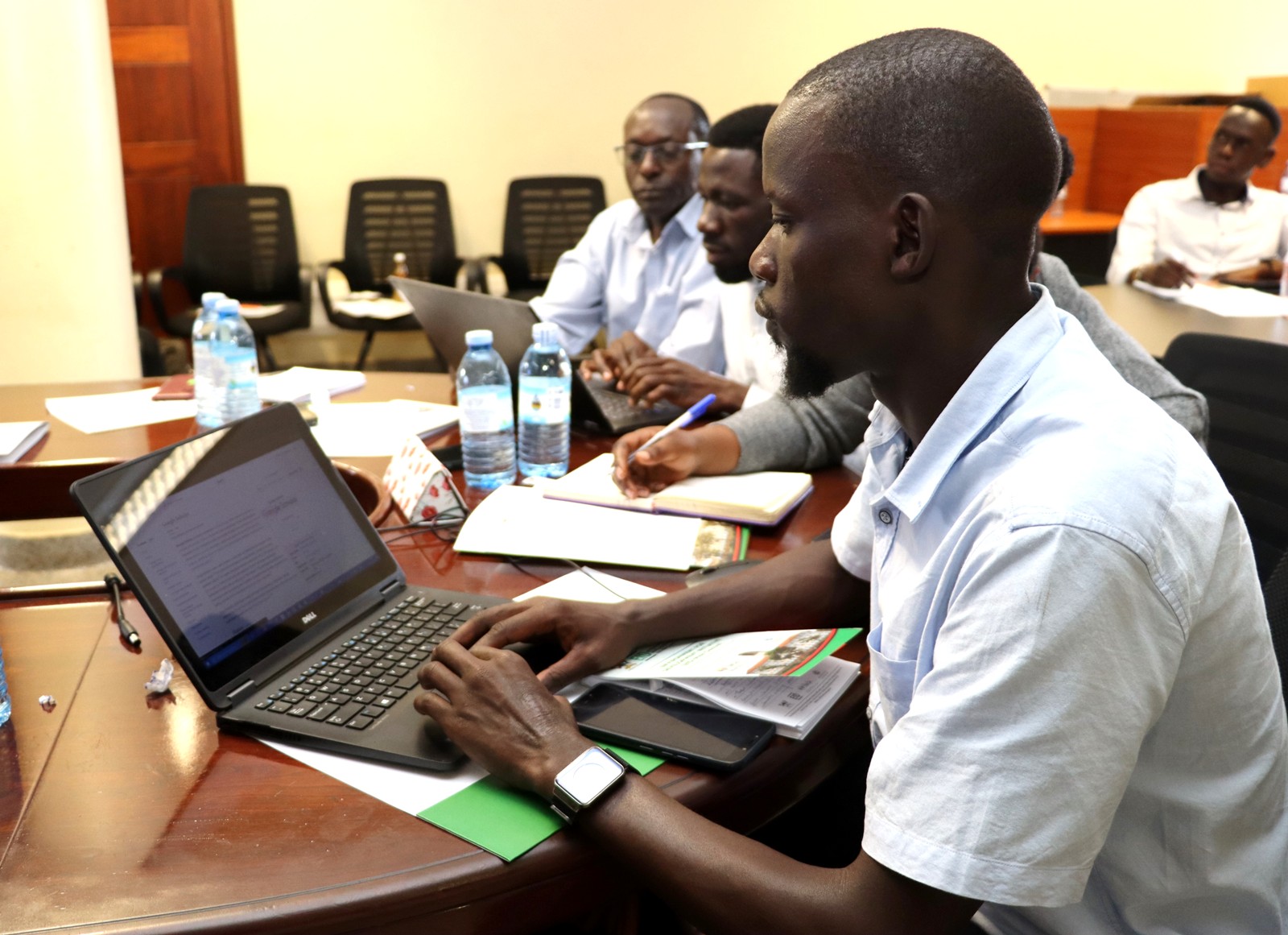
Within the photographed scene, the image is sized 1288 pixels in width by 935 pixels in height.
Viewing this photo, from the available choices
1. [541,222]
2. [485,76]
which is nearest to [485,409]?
[541,222]

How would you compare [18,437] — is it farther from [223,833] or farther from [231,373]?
[223,833]

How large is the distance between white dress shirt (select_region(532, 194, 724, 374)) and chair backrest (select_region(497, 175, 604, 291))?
191 cm

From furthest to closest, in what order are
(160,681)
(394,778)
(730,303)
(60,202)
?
(60,202)
(730,303)
(160,681)
(394,778)

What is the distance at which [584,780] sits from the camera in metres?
0.86

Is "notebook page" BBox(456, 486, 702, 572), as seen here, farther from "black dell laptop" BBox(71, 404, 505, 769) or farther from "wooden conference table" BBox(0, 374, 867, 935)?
"wooden conference table" BBox(0, 374, 867, 935)

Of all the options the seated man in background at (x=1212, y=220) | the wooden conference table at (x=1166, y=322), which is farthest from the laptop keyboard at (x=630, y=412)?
the seated man in background at (x=1212, y=220)

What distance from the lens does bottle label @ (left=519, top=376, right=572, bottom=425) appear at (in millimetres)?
1756

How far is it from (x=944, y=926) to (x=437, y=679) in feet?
1.52

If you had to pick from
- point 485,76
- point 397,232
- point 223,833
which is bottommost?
point 223,833

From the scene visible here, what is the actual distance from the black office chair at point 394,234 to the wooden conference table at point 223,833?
402cm

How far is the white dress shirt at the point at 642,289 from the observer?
8.76 ft

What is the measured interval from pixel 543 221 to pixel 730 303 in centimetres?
291

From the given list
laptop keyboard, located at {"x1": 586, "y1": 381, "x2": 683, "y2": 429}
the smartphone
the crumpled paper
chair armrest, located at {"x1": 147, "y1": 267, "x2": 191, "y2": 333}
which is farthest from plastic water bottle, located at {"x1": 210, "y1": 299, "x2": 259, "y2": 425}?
chair armrest, located at {"x1": 147, "y1": 267, "x2": 191, "y2": 333}

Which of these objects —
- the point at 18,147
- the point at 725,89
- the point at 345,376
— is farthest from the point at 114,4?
the point at 345,376
